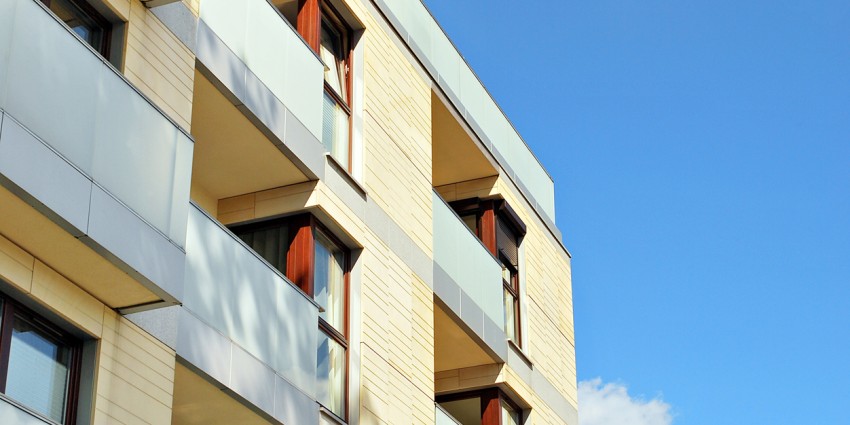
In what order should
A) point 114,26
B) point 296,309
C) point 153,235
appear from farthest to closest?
point 296,309 < point 114,26 < point 153,235

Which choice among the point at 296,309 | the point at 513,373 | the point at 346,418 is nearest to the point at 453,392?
the point at 513,373

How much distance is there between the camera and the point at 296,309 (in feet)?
53.4

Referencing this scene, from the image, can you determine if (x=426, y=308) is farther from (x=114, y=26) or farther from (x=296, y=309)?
(x=114, y=26)

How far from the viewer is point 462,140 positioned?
23.9 metres

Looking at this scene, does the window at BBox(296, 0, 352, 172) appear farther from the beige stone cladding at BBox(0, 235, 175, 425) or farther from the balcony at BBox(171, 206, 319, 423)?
the beige stone cladding at BBox(0, 235, 175, 425)

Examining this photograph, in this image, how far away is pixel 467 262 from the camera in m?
22.7

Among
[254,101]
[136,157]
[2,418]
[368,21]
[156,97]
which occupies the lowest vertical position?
[2,418]

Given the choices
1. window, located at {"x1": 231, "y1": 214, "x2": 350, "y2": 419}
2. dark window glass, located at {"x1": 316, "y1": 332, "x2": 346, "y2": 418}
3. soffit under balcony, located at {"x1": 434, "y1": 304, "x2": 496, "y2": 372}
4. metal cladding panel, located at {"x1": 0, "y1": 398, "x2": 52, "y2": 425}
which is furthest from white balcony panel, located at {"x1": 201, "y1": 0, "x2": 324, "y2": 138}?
metal cladding panel, located at {"x1": 0, "y1": 398, "x2": 52, "y2": 425}

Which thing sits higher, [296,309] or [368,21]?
[368,21]

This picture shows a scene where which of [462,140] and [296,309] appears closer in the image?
[296,309]

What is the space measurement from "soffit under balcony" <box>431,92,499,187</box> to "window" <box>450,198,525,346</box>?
52 cm

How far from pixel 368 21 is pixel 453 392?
676 centimetres

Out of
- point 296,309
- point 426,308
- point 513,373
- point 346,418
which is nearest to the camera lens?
point 296,309

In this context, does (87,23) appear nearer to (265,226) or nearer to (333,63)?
(265,226)
